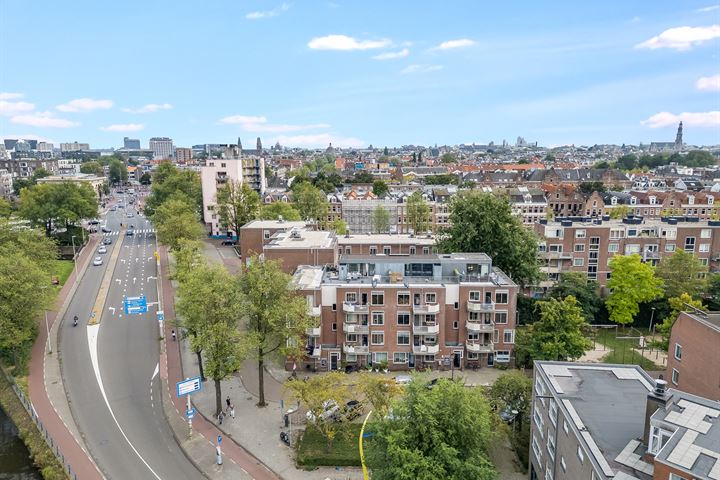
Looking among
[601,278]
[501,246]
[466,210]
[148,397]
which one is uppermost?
[466,210]

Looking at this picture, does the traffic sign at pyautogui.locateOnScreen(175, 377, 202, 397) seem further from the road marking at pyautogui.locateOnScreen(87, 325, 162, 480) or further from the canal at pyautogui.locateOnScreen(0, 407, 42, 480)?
the canal at pyautogui.locateOnScreen(0, 407, 42, 480)

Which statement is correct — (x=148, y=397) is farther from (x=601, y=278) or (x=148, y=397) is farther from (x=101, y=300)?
(x=601, y=278)

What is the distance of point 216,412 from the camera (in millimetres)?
37312

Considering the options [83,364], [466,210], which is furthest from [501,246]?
[83,364]

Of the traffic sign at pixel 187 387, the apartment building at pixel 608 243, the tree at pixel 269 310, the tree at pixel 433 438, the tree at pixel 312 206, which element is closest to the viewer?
the tree at pixel 433 438

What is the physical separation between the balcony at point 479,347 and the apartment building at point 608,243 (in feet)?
80.8

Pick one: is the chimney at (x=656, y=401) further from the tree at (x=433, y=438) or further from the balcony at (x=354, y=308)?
the balcony at (x=354, y=308)

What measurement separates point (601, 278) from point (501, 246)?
1718 centimetres

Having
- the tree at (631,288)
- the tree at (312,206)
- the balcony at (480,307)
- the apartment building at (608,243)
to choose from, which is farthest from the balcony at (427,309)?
the tree at (312,206)

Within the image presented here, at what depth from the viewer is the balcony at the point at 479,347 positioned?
1719 inches

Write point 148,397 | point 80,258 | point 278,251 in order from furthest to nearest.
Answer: point 80,258 → point 278,251 → point 148,397

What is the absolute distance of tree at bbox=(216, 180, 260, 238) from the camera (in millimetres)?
96125

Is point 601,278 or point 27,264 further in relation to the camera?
point 601,278

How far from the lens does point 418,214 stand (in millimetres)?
98875
